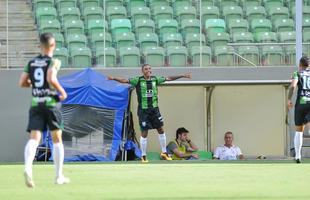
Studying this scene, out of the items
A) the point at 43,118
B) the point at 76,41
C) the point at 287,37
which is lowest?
the point at 43,118

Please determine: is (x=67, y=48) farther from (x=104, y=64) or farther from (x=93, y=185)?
(x=93, y=185)

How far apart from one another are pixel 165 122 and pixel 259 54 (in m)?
3.10

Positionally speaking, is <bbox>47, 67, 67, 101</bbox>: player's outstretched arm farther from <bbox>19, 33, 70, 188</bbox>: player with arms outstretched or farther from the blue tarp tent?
the blue tarp tent

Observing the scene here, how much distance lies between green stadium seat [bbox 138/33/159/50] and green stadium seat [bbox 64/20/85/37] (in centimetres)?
172

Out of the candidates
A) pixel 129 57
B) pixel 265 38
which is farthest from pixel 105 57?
pixel 265 38

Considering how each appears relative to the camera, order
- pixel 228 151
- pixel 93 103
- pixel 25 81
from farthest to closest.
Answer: pixel 93 103, pixel 228 151, pixel 25 81

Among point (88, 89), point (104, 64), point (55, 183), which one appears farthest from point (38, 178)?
point (104, 64)

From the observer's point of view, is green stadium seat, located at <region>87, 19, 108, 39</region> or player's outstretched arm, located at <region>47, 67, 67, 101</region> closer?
player's outstretched arm, located at <region>47, 67, 67, 101</region>

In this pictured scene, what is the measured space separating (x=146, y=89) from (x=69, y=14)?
5874mm

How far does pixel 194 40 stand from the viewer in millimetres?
23469

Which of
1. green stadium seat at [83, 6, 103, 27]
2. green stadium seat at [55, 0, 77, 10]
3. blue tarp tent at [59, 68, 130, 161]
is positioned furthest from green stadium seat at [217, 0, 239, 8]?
blue tarp tent at [59, 68, 130, 161]

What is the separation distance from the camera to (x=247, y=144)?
23.3 m

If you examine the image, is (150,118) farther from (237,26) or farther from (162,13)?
(162,13)

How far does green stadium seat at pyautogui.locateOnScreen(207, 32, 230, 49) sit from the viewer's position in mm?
23406
